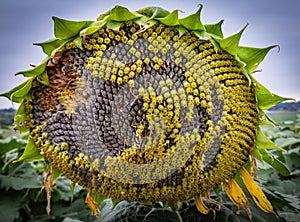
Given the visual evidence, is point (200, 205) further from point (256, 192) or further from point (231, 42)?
point (231, 42)


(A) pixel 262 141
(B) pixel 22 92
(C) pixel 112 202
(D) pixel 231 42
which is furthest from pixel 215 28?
(C) pixel 112 202

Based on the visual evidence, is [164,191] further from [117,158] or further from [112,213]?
[112,213]

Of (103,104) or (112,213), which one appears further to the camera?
(112,213)

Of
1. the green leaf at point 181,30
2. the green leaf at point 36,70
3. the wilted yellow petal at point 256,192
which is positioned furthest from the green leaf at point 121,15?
the wilted yellow petal at point 256,192

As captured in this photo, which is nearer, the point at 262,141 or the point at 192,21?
the point at 192,21

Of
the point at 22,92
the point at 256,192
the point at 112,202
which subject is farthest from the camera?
the point at 112,202

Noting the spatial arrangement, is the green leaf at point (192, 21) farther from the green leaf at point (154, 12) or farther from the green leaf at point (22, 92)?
the green leaf at point (22, 92)

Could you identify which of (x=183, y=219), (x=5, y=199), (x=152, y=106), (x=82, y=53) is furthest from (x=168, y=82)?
(x=5, y=199)
